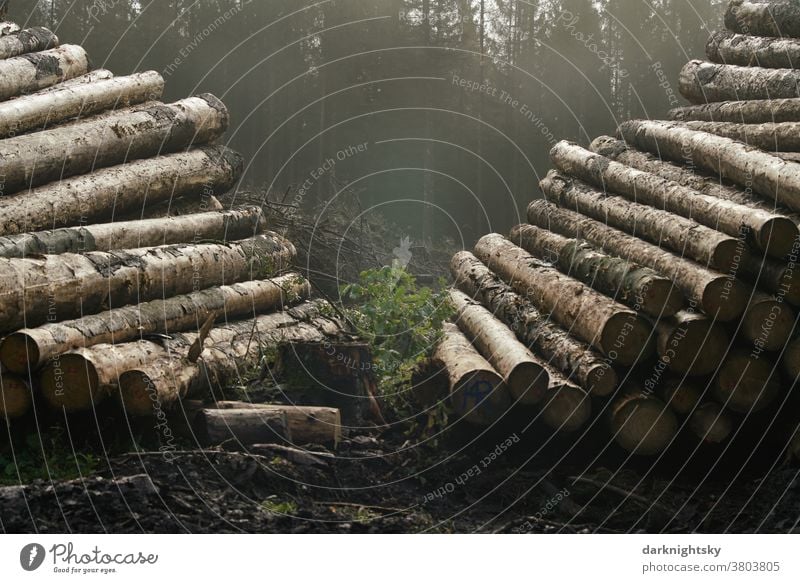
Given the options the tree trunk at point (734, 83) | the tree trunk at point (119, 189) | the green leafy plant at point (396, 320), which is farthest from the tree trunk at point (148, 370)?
the tree trunk at point (734, 83)

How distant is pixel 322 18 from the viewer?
709 inches

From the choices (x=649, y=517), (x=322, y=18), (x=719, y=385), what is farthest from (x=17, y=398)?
(x=322, y=18)

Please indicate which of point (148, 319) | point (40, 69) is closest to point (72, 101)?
point (40, 69)

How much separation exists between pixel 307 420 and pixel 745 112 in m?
7.05

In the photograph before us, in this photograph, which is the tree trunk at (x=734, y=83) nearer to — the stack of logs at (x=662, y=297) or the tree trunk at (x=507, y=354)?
the stack of logs at (x=662, y=297)

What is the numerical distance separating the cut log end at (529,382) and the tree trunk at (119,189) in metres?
5.09

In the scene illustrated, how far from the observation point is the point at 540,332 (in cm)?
945

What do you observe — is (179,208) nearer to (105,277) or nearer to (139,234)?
(139,234)

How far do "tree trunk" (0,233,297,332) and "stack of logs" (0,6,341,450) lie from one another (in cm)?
1

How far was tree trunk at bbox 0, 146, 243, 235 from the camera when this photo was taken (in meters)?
9.71

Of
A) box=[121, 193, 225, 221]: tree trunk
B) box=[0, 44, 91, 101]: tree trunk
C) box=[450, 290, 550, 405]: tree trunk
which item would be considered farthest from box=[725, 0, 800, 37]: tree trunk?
box=[0, 44, 91, 101]: tree trunk

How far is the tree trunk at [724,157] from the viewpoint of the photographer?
29.5 ft

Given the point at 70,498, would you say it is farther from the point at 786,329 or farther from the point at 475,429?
the point at 786,329

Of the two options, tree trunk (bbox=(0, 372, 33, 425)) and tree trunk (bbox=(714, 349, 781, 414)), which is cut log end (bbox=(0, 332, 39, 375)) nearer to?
tree trunk (bbox=(0, 372, 33, 425))
